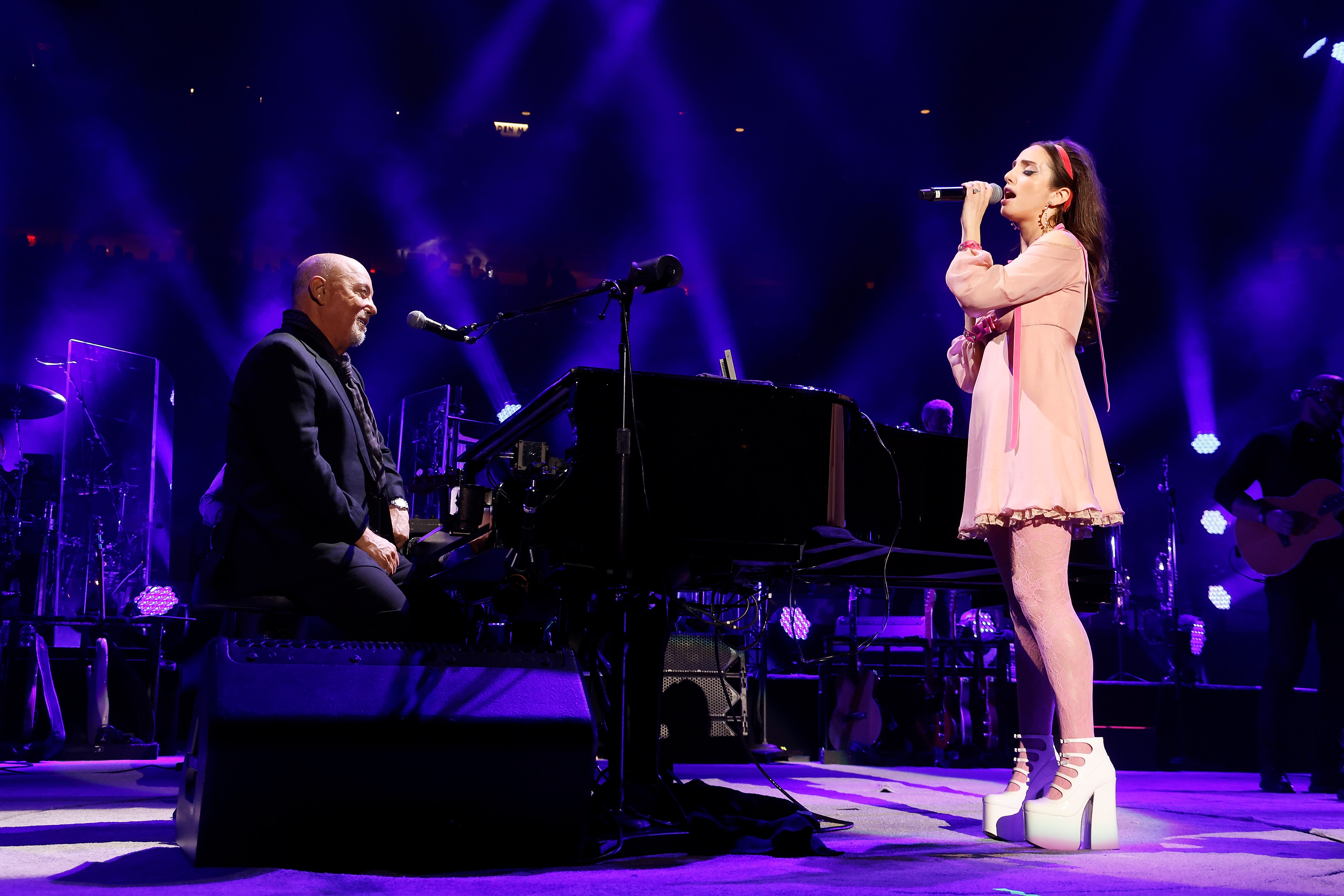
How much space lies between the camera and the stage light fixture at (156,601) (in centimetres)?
667

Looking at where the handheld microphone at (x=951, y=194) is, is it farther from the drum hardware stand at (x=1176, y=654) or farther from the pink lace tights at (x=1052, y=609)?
the drum hardware stand at (x=1176, y=654)

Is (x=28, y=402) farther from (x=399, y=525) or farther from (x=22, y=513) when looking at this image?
(x=399, y=525)

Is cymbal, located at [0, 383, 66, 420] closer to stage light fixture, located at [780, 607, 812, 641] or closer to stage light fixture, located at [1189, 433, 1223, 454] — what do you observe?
stage light fixture, located at [780, 607, 812, 641]

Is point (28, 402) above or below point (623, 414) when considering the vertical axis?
above

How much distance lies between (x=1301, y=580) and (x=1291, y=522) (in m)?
0.29

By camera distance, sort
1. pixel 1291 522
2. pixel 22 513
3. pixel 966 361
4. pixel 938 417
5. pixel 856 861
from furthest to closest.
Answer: pixel 22 513, pixel 938 417, pixel 1291 522, pixel 966 361, pixel 856 861

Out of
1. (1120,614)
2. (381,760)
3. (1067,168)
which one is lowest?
(381,760)

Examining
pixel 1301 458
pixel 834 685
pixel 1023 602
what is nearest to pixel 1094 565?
pixel 1023 602

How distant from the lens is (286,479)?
2367mm

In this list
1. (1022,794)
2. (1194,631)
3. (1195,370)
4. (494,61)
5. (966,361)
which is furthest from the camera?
(1195,370)

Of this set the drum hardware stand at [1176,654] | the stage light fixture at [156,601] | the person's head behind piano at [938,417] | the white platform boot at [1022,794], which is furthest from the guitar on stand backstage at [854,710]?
the stage light fixture at [156,601]

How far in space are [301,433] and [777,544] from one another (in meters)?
1.24

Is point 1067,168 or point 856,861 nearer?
point 856,861

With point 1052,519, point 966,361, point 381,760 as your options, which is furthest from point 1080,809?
point 381,760
